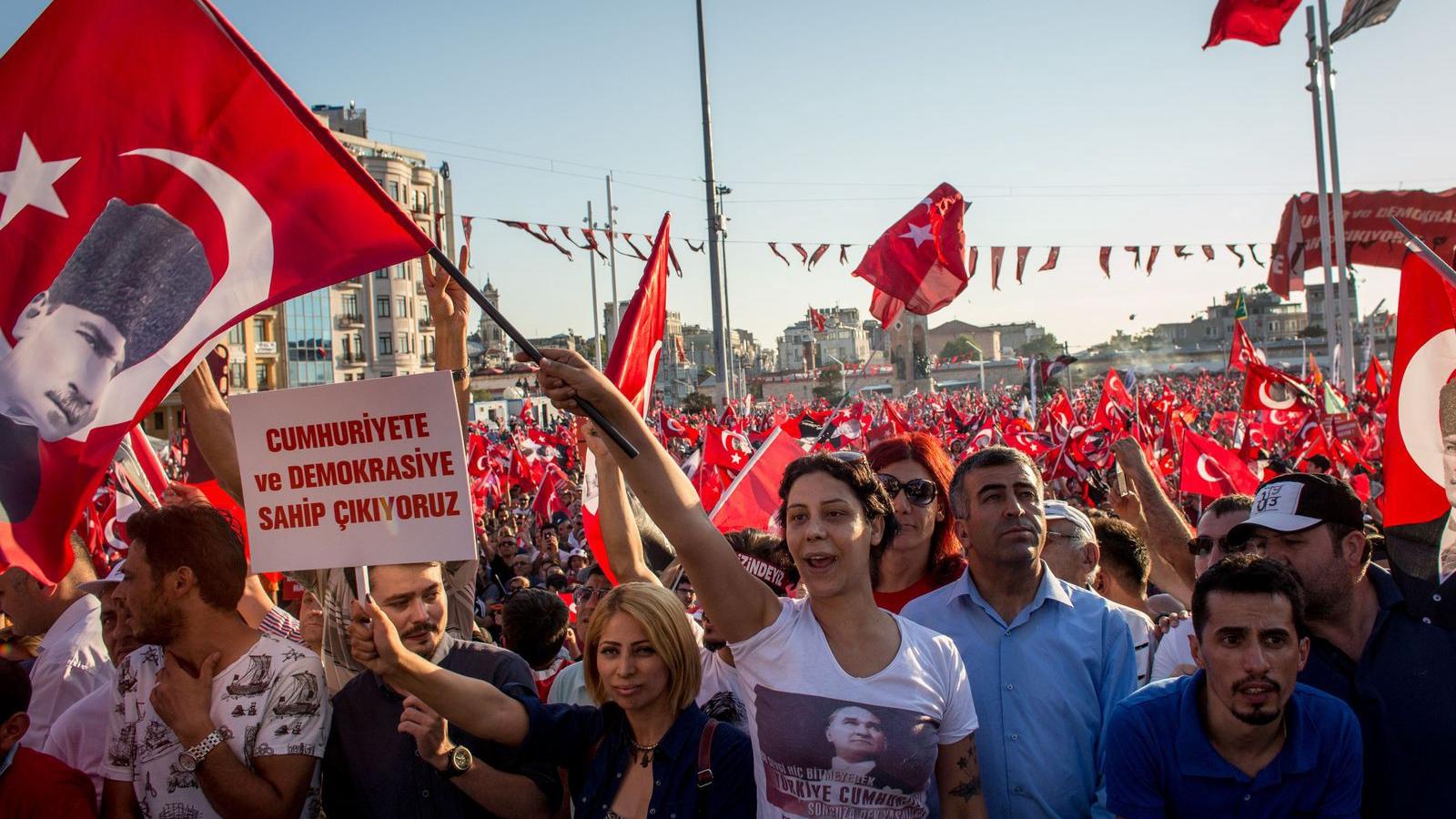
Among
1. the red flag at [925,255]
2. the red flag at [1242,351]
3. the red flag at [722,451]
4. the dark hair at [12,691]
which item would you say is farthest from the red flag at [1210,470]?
the dark hair at [12,691]

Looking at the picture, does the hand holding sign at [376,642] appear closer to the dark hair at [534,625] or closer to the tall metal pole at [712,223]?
the dark hair at [534,625]

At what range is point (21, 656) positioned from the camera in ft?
16.1

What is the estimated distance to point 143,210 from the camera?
3.05m

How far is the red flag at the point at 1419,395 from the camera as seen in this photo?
361 centimetres

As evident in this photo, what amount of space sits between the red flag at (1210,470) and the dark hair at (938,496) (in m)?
7.33

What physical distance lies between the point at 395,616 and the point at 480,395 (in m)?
67.8

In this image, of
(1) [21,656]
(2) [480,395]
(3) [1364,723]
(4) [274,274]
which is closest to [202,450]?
(4) [274,274]

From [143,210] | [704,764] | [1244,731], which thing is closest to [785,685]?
[704,764]

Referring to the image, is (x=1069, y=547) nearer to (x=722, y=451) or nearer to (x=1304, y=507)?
(x=1304, y=507)

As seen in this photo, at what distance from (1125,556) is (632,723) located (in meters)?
3.02

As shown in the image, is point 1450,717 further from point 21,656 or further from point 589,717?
point 21,656

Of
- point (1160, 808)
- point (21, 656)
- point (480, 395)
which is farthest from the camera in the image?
point (480, 395)

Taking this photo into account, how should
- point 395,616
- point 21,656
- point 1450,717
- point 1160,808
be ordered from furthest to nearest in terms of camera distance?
1. point 21,656
2. point 395,616
3. point 1450,717
4. point 1160,808

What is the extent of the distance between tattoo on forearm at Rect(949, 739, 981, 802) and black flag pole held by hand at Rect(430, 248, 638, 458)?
1.08 metres
